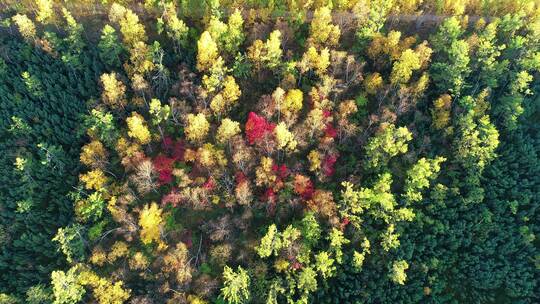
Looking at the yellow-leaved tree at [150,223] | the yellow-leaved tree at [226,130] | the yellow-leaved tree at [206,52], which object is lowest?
the yellow-leaved tree at [150,223]

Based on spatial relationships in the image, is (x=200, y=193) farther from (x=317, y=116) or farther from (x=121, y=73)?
(x=121, y=73)

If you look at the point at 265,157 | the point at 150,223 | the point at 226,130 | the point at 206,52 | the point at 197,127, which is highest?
the point at 206,52

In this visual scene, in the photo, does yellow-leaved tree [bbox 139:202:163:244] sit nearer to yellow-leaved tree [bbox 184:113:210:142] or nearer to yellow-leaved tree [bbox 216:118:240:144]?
yellow-leaved tree [bbox 184:113:210:142]

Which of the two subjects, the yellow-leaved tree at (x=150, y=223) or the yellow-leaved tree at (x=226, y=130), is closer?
the yellow-leaved tree at (x=150, y=223)

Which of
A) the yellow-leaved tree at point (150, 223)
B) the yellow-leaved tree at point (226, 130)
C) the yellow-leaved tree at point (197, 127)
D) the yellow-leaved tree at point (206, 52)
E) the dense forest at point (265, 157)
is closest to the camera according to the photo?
the dense forest at point (265, 157)

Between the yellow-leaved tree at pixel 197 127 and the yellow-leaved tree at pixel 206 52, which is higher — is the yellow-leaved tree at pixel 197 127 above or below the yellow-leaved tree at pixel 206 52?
below

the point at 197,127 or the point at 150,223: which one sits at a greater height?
the point at 197,127

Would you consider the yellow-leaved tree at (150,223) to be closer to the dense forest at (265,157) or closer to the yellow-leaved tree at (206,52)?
the dense forest at (265,157)

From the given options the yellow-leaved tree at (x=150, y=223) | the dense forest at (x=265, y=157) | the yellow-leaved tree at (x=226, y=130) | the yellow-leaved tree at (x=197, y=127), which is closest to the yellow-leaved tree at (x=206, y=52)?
the dense forest at (x=265, y=157)

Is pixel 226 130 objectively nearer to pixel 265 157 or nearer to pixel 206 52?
pixel 265 157

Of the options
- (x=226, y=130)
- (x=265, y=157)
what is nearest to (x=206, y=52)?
(x=226, y=130)
